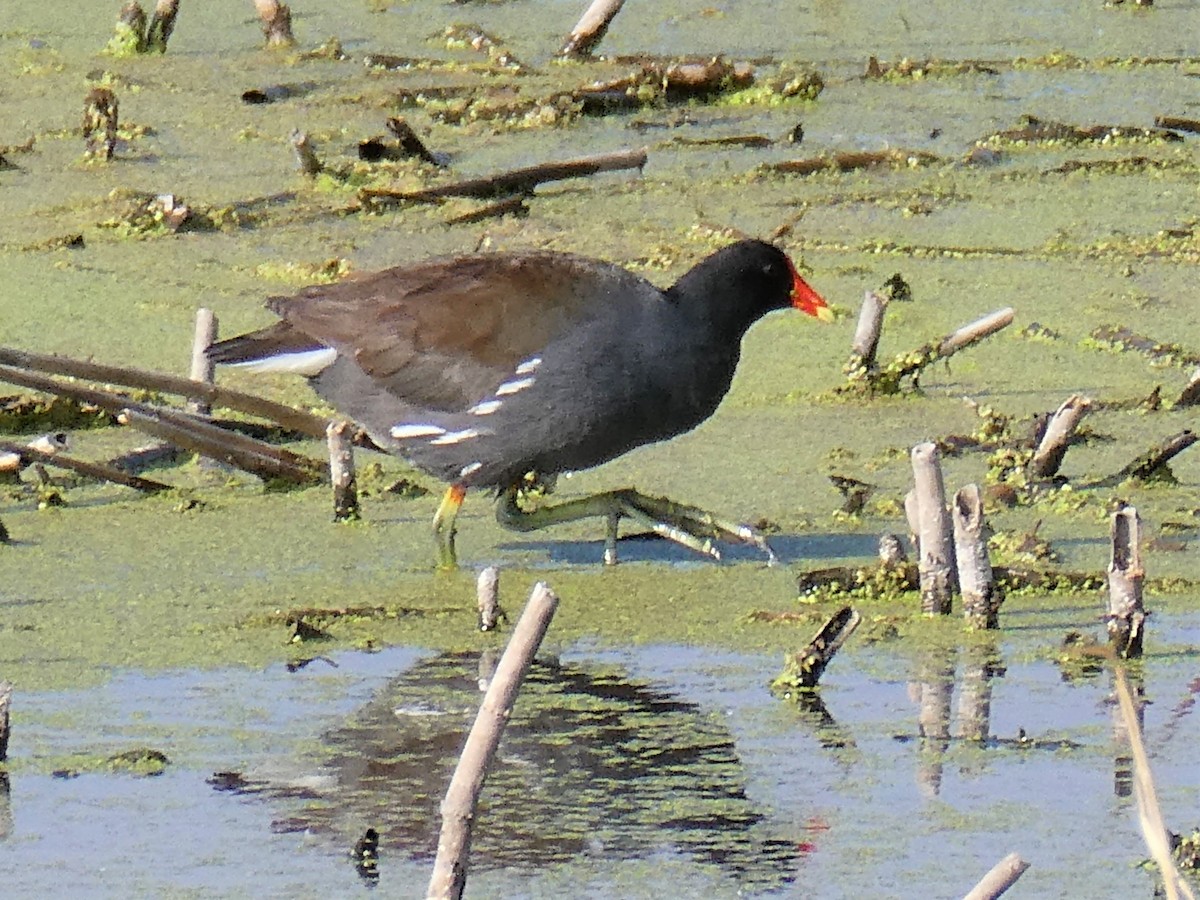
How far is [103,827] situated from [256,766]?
0.35 metres

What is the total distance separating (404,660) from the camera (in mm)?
4637

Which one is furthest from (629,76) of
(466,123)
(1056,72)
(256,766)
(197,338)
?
(256,766)

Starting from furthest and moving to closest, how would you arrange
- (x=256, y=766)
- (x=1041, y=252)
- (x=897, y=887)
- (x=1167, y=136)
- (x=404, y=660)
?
(x=1167, y=136) < (x=1041, y=252) < (x=404, y=660) < (x=256, y=766) < (x=897, y=887)

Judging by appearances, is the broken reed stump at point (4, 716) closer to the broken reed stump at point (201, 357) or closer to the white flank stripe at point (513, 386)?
the white flank stripe at point (513, 386)

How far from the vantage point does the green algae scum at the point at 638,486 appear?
384cm

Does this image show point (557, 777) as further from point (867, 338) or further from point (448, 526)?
point (867, 338)

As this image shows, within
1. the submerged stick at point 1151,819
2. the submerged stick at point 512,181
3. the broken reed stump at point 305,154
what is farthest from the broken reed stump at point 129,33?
the submerged stick at point 1151,819

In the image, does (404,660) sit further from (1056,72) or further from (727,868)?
(1056,72)

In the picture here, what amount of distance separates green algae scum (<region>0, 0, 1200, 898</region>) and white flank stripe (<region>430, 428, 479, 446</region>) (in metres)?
0.23

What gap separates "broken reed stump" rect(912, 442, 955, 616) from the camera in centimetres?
457

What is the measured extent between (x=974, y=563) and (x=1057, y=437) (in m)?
0.96

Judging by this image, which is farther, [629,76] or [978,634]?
[629,76]

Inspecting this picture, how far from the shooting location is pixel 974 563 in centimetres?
457

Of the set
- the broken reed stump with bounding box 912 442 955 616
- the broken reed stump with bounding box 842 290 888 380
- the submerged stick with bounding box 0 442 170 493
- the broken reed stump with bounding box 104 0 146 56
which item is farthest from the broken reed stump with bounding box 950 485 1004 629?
the broken reed stump with bounding box 104 0 146 56
